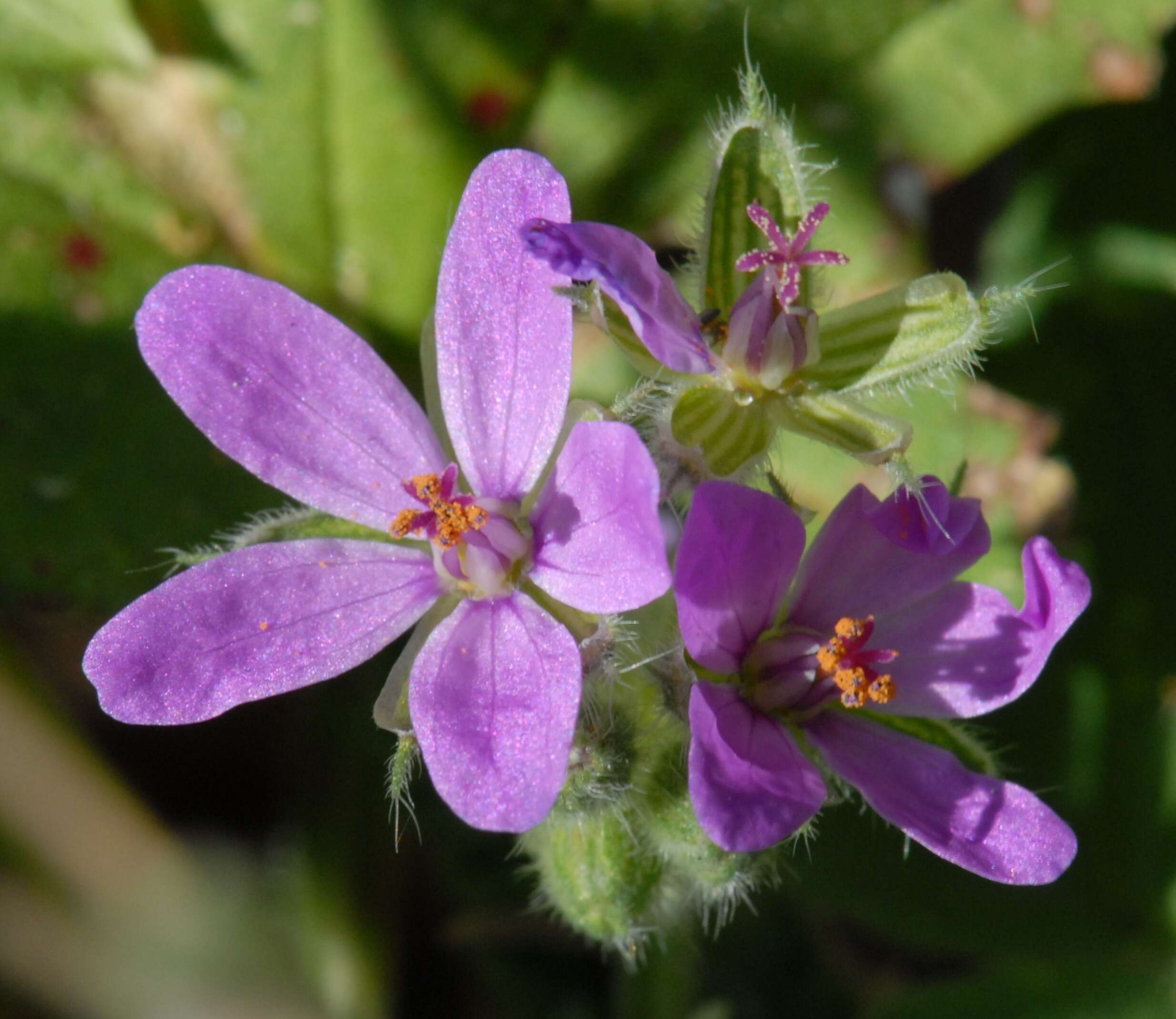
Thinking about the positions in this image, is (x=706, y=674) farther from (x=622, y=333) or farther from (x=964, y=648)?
(x=622, y=333)

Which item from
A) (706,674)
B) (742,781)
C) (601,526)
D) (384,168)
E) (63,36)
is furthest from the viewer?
(384,168)

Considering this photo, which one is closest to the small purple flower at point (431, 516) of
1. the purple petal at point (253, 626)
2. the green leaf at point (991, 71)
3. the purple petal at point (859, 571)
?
the purple petal at point (253, 626)

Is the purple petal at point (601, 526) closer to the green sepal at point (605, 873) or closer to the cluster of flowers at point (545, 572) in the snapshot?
the cluster of flowers at point (545, 572)

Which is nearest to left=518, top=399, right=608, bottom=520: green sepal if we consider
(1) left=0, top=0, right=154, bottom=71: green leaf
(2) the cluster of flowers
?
(2) the cluster of flowers

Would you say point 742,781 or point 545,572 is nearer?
point 742,781

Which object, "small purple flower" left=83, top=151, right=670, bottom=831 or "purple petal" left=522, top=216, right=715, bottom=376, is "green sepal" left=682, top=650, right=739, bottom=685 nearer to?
"small purple flower" left=83, top=151, right=670, bottom=831

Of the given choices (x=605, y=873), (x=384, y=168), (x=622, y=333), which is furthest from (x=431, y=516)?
(x=384, y=168)

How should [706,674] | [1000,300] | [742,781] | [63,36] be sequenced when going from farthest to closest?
[63,36] → [706,674] → [1000,300] → [742,781]
